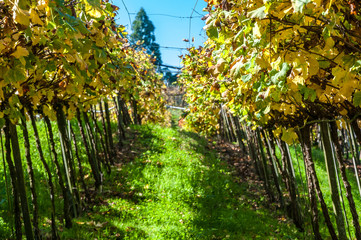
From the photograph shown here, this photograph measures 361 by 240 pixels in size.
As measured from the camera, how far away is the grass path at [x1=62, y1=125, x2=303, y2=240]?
445 centimetres

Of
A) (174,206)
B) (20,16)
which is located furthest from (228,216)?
(20,16)

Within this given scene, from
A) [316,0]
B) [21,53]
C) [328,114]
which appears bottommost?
[328,114]

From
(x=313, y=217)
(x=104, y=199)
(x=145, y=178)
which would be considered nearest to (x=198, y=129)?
(x=145, y=178)

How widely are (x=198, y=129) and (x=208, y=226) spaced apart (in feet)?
42.1

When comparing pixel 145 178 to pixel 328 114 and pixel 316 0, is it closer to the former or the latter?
pixel 328 114

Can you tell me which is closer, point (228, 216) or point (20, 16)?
point (20, 16)

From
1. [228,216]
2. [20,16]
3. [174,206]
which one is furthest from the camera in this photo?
[174,206]

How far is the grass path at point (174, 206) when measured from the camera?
175 inches

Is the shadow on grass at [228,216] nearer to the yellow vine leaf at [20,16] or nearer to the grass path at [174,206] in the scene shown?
the grass path at [174,206]

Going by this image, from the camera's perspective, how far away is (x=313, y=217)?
398 cm

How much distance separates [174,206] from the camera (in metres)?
5.61

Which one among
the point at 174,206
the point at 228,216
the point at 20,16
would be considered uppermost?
the point at 20,16

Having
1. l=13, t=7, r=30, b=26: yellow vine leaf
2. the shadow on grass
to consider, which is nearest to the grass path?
the shadow on grass

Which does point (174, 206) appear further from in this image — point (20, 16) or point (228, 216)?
point (20, 16)
